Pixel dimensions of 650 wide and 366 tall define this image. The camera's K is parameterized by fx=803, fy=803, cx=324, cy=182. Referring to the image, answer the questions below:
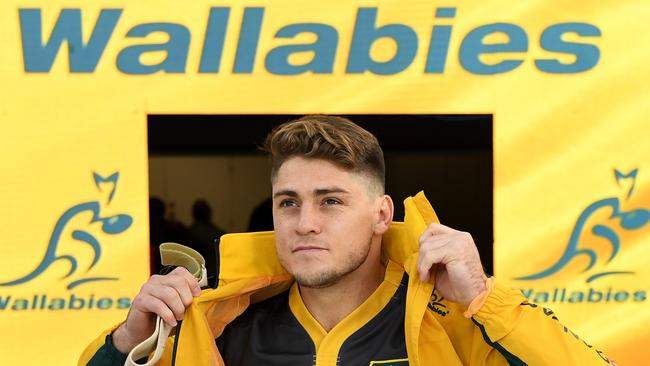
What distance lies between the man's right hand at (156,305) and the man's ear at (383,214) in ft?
1.50

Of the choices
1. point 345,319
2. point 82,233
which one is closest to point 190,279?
point 345,319

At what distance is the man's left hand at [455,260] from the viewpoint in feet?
5.37

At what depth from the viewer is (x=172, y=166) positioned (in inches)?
135

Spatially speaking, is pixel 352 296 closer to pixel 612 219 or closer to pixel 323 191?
pixel 323 191

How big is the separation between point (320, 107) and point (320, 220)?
4.34 ft

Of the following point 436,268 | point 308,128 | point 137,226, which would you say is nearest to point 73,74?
point 137,226

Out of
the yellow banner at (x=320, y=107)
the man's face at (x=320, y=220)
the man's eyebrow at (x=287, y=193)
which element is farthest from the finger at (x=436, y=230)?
the yellow banner at (x=320, y=107)

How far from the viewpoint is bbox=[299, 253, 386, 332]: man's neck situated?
195 cm

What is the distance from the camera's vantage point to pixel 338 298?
1956mm

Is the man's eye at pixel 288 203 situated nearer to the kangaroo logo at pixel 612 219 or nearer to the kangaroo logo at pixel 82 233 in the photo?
the kangaroo logo at pixel 82 233

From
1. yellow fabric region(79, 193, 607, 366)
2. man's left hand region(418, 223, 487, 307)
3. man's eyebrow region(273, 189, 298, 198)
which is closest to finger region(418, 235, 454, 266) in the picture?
man's left hand region(418, 223, 487, 307)

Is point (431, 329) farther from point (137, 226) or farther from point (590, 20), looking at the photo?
point (590, 20)

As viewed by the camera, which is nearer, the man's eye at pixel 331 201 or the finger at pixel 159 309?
the finger at pixel 159 309

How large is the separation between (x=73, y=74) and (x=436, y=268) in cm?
183
